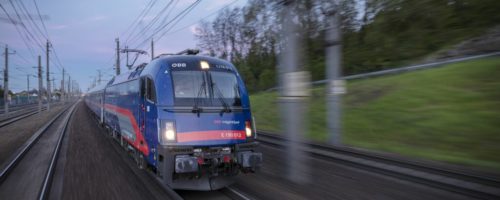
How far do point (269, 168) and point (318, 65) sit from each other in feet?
82.2

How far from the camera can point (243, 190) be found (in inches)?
337

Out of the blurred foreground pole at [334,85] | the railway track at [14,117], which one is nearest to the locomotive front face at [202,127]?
the blurred foreground pole at [334,85]

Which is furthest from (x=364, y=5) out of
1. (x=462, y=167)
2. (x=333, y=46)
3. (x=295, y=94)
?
(x=295, y=94)

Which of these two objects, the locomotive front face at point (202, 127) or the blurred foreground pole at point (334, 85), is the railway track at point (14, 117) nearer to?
the blurred foreground pole at point (334, 85)

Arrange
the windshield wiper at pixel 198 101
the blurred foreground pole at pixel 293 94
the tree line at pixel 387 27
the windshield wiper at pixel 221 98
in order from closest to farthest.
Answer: the windshield wiper at pixel 198 101
the windshield wiper at pixel 221 98
the blurred foreground pole at pixel 293 94
the tree line at pixel 387 27

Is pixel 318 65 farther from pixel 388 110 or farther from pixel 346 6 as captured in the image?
Result: pixel 388 110

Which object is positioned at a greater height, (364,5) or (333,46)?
(364,5)

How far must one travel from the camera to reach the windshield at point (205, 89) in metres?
8.18

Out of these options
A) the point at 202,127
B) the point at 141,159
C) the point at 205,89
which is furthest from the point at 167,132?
the point at 141,159

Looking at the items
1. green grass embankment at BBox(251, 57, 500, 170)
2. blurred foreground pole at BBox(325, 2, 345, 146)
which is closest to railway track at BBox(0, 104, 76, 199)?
blurred foreground pole at BBox(325, 2, 345, 146)

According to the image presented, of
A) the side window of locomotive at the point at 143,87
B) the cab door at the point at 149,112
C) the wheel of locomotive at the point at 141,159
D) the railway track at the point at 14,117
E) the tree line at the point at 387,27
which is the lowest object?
the wheel of locomotive at the point at 141,159

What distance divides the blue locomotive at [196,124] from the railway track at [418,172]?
196cm

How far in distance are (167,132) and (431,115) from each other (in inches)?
455

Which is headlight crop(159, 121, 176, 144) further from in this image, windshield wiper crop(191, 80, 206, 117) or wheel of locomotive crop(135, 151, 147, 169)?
wheel of locomotive crop(135, 151, 147, 169)
